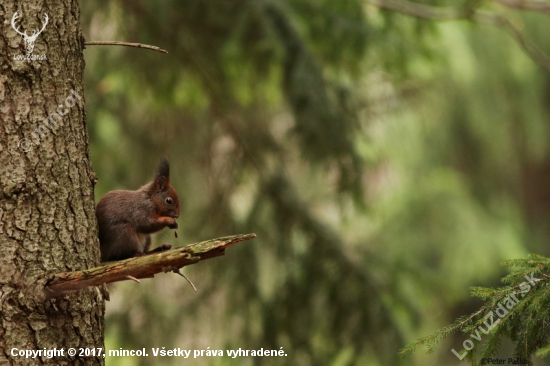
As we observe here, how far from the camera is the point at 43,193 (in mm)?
1908

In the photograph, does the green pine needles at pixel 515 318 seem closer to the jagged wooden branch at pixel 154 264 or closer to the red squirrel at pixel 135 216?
the jagged wooden branch at pixel 154 264

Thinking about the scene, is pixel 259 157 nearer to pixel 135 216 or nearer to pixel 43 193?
pixel 135 216

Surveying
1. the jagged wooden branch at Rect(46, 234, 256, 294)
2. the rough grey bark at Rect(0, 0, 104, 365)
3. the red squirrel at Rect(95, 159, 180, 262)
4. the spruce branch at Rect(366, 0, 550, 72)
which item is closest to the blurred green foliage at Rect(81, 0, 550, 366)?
the spruce branch at Rect(366, 0, 550, 72)

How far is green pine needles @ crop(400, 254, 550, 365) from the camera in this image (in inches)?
71.6

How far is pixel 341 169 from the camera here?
12.8ft

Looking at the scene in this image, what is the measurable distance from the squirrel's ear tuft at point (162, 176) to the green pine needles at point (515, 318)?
1059 mm

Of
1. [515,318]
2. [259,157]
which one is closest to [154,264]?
[515,318]

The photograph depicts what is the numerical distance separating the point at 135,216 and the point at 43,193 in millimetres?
535

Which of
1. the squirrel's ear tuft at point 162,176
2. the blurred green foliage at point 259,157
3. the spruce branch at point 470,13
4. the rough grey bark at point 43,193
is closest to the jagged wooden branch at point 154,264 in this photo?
the rough grey bark at point 43,193

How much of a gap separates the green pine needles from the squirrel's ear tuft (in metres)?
1.06

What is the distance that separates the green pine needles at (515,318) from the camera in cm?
182

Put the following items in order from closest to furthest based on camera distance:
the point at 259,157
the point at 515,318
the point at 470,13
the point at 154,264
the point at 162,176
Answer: the point at 154,264 → the point at 515,318 → the point at 162,176 → the point at 470,13 → the point at 259,157

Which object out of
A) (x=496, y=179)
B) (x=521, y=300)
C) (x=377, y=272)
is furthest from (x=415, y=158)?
(x=521, y=300)

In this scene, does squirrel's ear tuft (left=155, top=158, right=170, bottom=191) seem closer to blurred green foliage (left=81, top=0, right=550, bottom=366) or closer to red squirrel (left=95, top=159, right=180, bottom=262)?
red squirrel (left=95, top=159, right=180, bottom=262)
